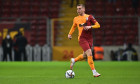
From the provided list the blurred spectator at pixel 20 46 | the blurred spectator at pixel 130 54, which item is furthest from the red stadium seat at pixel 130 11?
the blurred spectator at pixel 20 46

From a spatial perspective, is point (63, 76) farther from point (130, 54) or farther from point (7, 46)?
point (7, 46)

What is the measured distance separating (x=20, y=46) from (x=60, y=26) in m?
2.39

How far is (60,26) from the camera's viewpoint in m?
19.9

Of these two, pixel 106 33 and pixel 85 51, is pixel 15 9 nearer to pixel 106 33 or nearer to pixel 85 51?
pixel 106 33

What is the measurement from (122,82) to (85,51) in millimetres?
1543

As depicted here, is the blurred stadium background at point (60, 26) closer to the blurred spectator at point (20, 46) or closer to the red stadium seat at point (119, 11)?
the red stadium seat at point (119, 11)

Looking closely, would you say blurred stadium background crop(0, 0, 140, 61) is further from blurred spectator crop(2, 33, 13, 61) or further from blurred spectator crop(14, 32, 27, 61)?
blurred spectator crop(2, 33, 13, 61)

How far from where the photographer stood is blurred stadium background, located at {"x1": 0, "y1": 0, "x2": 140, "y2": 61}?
1947 centimetres

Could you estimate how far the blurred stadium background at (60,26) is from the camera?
19469mm

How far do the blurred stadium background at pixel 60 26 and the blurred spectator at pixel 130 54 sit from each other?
1.30ft

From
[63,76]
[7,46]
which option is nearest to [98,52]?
[7,46]

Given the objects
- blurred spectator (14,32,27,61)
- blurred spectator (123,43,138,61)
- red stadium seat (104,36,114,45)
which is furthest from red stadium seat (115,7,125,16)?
blurred spectator (14,32,27,61)

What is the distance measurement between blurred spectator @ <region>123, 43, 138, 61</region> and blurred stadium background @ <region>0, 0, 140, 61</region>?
1.30ft

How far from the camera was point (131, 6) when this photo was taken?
22.6 m
